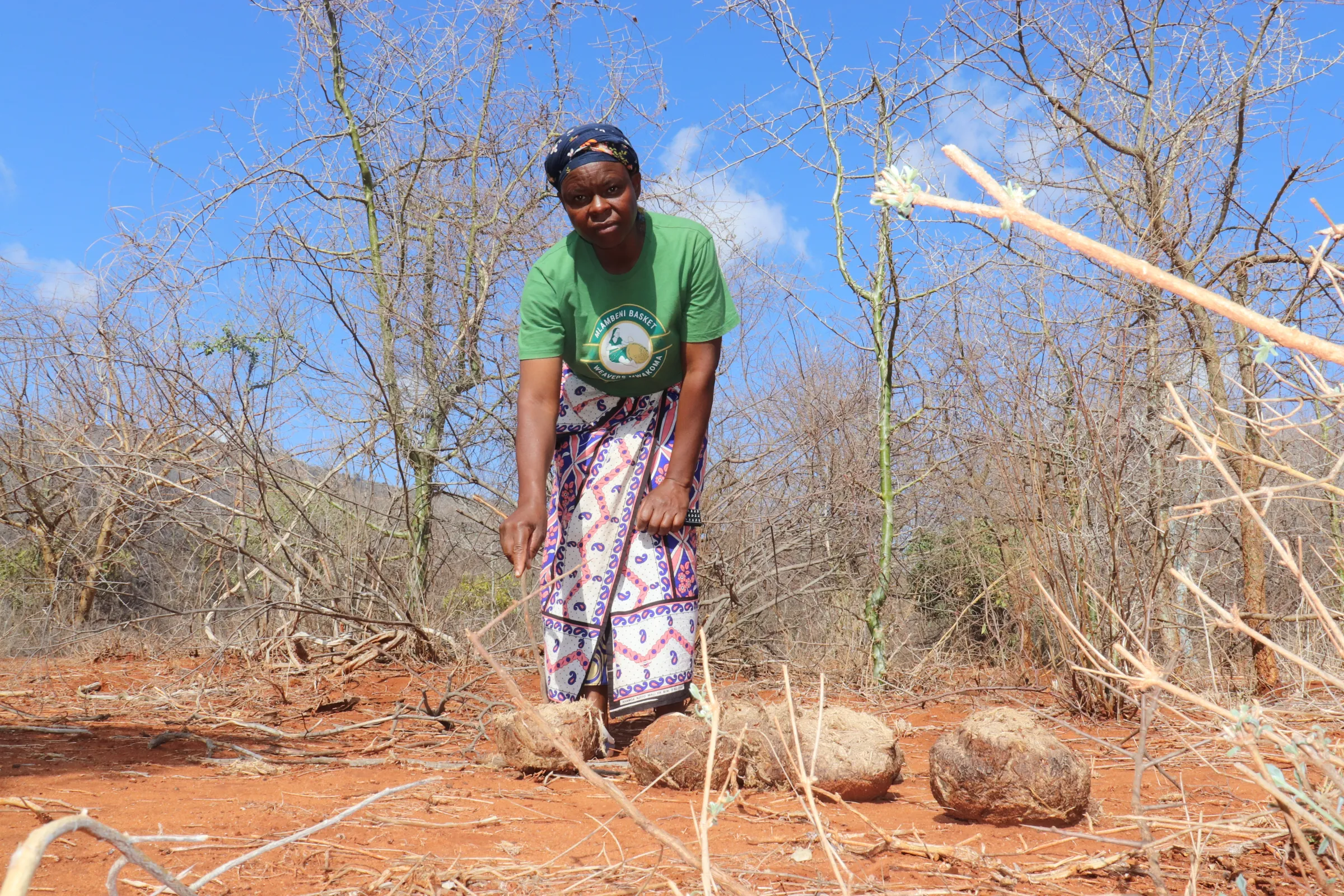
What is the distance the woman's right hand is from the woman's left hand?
1.12 feet

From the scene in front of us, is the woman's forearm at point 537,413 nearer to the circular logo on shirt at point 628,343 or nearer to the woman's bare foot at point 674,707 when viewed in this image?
the circular logo on shirt at point 628,343

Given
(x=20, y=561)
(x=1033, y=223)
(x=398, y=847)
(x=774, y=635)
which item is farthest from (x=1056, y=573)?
(x=20, y=561)

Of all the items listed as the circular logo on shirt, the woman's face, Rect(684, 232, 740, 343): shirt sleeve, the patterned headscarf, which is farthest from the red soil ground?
the patterned headscarf

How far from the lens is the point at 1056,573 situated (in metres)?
3.75

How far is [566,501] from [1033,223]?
2765mm

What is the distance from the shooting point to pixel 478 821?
2.23 meters

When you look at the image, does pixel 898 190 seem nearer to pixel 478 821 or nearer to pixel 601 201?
pixel 478 821

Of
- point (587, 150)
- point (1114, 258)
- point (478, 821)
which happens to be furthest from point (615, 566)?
point (1114, 258)

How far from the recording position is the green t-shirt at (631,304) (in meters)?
3.18

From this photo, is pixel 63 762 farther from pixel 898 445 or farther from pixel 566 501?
pixel 898 445

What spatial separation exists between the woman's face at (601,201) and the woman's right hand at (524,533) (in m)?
0.86

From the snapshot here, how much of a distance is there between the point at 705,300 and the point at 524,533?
3.12 feet

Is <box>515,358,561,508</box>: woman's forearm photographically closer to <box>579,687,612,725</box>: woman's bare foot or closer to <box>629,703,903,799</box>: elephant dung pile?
<box>579,687,612,725</box>: woman's bare foot

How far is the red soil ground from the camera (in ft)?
5.88
